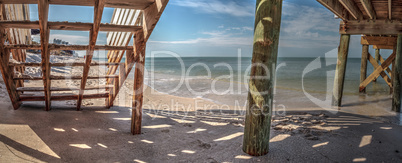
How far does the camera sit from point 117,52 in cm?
466

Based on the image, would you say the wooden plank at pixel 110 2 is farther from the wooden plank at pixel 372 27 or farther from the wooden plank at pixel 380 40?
the wooden plank at pixel 380 40

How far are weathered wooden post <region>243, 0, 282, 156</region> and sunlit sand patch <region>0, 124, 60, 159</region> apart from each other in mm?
2756

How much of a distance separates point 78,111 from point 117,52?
180cm

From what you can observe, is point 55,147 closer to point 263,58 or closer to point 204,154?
point 204,154

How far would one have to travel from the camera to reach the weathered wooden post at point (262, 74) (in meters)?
3.02

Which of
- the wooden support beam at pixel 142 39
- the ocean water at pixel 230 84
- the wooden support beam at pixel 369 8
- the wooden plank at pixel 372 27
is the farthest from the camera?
the ocean water at pixel 230 84

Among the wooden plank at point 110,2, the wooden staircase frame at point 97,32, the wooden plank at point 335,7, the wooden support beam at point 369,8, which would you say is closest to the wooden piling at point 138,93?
the wooden staircase frame at point 97,32

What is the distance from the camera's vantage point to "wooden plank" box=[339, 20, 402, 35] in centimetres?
643

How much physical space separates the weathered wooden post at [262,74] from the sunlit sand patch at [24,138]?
276 centimetres

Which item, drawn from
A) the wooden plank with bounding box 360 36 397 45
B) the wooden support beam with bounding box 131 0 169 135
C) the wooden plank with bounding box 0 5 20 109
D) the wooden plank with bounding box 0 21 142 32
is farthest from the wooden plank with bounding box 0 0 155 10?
the wooden plank with bounding box 360 36 397 45

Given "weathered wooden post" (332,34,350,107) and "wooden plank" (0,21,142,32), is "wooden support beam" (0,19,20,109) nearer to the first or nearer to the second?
"wooden plank" (0,21,142,32)

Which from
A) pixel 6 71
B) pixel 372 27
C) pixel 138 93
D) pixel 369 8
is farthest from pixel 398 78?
pixel 6 71

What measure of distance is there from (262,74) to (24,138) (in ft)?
12.1

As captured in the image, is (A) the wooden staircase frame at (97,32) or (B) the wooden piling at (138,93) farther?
(B) the wooden piling at (138,93)
